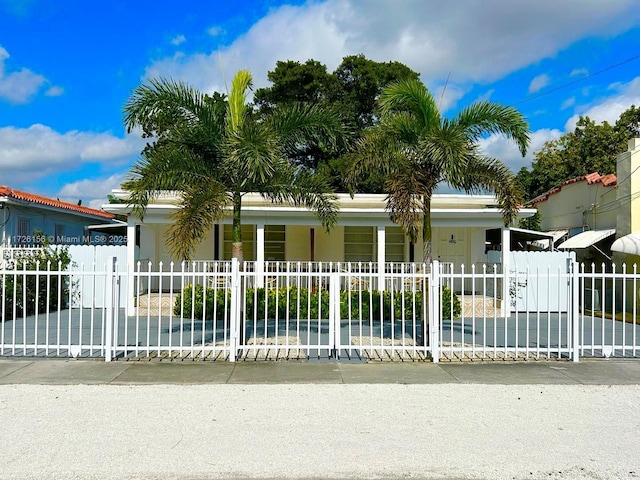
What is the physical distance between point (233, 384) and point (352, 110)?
1954 centimetres

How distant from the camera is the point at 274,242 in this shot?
18.0 meters

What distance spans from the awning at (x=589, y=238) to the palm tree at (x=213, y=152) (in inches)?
352

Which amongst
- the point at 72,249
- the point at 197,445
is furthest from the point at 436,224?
the point at 197,445

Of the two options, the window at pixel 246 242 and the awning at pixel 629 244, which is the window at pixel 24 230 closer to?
the window at pixel 246 242

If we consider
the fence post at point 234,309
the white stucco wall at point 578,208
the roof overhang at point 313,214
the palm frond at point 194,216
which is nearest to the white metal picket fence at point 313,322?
the fence post at point 234,309

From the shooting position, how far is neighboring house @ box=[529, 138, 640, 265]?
13.7 m

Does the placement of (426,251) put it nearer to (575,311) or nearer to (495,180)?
(495,180)

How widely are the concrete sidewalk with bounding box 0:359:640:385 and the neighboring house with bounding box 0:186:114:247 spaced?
7.82 m

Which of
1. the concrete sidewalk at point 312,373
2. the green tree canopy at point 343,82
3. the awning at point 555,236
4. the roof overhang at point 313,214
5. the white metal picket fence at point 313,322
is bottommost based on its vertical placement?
the concrete sidewalk at point 312,373

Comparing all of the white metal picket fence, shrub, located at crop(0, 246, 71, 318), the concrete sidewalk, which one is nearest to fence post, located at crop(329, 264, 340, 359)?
the white metal picket fence

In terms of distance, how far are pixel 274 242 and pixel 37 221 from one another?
25.5 feet

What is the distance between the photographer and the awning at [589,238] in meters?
14.9

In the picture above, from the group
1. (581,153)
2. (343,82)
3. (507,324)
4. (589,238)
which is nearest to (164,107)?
(507,324)

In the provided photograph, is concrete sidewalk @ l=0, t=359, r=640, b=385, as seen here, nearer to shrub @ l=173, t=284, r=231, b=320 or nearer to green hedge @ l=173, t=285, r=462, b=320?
green hedge @ l=173, t=285, r=462, b=320
